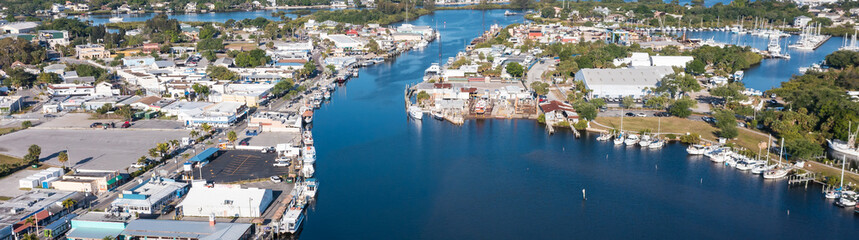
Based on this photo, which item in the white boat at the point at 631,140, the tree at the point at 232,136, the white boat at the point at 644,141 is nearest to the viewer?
the tree at the point at 232,136

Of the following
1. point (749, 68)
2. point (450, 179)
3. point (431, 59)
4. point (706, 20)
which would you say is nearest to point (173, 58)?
point (431, 59)

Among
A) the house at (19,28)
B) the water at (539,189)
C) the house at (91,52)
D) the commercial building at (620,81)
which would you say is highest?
the house at (19,28)

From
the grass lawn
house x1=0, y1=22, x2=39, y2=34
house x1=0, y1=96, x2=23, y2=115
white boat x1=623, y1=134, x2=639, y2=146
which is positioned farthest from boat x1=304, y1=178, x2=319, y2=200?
house x1=0, y1=22, x2=39, y2=34

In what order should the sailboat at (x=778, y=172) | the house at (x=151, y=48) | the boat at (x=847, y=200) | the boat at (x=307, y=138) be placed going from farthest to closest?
the house at (x=151, y=48), the boat at (x=307, y=138), the sailboat at (x=778, y=172), the boat at (x=847, y=200)

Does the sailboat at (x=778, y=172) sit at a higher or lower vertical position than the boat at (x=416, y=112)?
lower

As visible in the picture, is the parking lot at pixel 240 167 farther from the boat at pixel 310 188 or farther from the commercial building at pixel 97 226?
the commercial building at pixel 97 226

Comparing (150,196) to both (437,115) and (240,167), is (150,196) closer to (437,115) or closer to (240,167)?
(240,167)

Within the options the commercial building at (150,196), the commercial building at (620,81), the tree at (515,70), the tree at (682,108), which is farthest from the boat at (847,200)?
the tree at (515,70)
